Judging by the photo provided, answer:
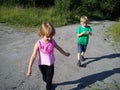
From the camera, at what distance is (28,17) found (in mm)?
15023

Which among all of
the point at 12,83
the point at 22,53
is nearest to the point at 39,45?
the point at 12,83

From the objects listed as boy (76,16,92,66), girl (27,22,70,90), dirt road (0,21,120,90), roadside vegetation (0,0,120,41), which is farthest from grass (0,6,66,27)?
girl (27,22,70,90)

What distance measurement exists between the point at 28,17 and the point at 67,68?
871 centimetres

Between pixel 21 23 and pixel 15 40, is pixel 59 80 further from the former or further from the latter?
pixel 21 23

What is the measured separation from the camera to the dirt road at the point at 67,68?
5758mm

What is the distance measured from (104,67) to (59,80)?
1.68 m

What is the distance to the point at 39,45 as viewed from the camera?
15.8ft

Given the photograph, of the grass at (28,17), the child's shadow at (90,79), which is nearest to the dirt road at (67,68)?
the child's shadow at (90,79)

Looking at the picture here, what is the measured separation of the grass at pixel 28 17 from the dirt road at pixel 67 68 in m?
3.61

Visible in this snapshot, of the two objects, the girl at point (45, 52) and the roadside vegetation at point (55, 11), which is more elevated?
the girl at point (45, 52)

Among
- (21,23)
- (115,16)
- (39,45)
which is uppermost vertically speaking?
(39,45)

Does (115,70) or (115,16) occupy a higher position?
(115,70)

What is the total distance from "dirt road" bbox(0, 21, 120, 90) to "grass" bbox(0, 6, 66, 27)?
3.61m

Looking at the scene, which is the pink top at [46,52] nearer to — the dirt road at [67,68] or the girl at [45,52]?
the girl at [45,52]
